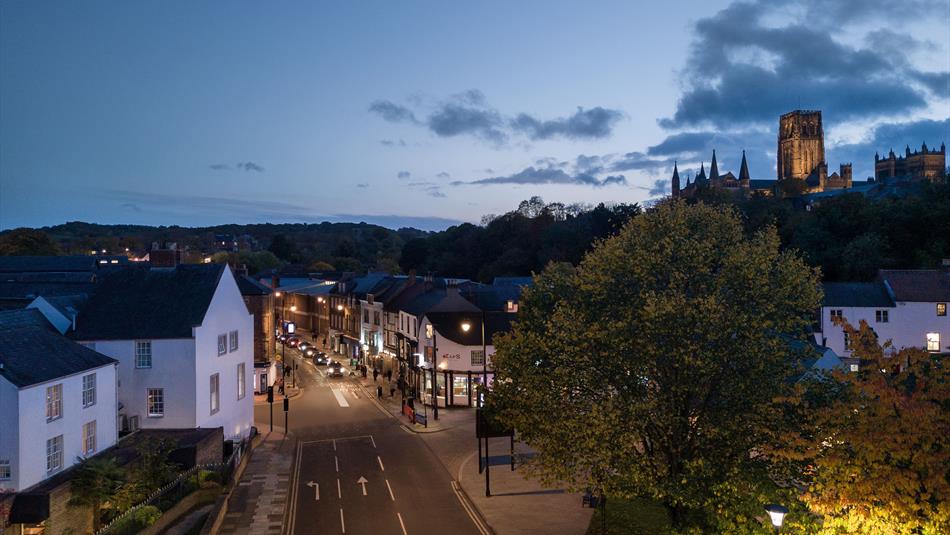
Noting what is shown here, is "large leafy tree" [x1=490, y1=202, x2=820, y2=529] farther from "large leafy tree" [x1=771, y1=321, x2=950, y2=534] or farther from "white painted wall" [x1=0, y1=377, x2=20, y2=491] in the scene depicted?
"white painted wall" [x1=0, y1=377, x2=20, y2=491]

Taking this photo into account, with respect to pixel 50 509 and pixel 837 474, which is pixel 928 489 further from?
pixel 50 509

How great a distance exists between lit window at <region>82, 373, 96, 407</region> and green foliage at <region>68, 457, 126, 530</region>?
4.52m

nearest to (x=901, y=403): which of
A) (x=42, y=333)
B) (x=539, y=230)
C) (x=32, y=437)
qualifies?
(x=32, y=437)

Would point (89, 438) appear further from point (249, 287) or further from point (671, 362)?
point (249, 287)

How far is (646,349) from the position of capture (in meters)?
20.9

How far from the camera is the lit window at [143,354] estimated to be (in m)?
35.9

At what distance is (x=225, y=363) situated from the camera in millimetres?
39906

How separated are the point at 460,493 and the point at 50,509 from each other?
53.2 feet

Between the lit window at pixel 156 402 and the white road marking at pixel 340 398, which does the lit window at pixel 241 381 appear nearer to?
the lit window at pixel 156 402

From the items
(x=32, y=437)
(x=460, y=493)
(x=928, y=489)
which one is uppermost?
(x=928, y=489)

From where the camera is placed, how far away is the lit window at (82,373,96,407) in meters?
30.1

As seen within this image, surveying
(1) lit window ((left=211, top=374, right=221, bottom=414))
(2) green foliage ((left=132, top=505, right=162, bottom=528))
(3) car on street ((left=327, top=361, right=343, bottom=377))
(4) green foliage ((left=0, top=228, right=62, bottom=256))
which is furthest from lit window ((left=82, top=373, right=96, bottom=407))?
(4) green foliage ((left=0, top=228, right=62, bottom=256))

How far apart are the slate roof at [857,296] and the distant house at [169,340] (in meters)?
51.0

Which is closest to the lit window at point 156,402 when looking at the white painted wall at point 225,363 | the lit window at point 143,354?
the lit window at point 143,354
